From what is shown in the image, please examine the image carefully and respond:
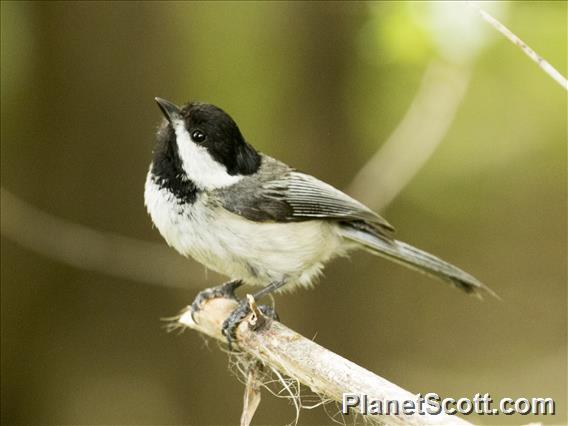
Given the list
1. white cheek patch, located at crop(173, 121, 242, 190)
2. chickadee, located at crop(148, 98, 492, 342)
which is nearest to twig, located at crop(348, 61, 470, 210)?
chickadee, located at crop(148, 98, 492, 342)

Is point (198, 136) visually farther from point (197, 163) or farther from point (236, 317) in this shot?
point (236, 317)

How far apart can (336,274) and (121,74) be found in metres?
2.03

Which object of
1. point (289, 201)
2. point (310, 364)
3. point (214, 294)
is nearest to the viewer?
point (310, 364)

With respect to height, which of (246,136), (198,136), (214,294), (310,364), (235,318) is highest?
(246,136)

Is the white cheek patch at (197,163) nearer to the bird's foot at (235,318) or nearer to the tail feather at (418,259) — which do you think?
the bird's foot at (235,318)

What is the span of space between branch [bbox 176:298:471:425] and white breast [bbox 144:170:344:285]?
0.25 m

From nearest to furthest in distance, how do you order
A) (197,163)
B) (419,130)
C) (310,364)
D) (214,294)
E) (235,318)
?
(310,364), (235,318), (197,163), (214,294), (419,130)

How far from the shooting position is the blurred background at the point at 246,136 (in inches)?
195

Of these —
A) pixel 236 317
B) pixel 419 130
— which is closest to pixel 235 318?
pixel 236 317

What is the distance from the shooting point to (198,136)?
138 inches

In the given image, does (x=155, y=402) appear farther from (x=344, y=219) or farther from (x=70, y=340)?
(x=344, y=219)

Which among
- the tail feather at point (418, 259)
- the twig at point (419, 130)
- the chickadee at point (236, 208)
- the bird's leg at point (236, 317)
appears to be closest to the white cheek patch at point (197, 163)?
the chickadee at point (236, 208)

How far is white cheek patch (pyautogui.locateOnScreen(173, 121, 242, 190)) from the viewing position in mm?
3508

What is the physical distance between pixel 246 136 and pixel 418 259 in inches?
64.7
